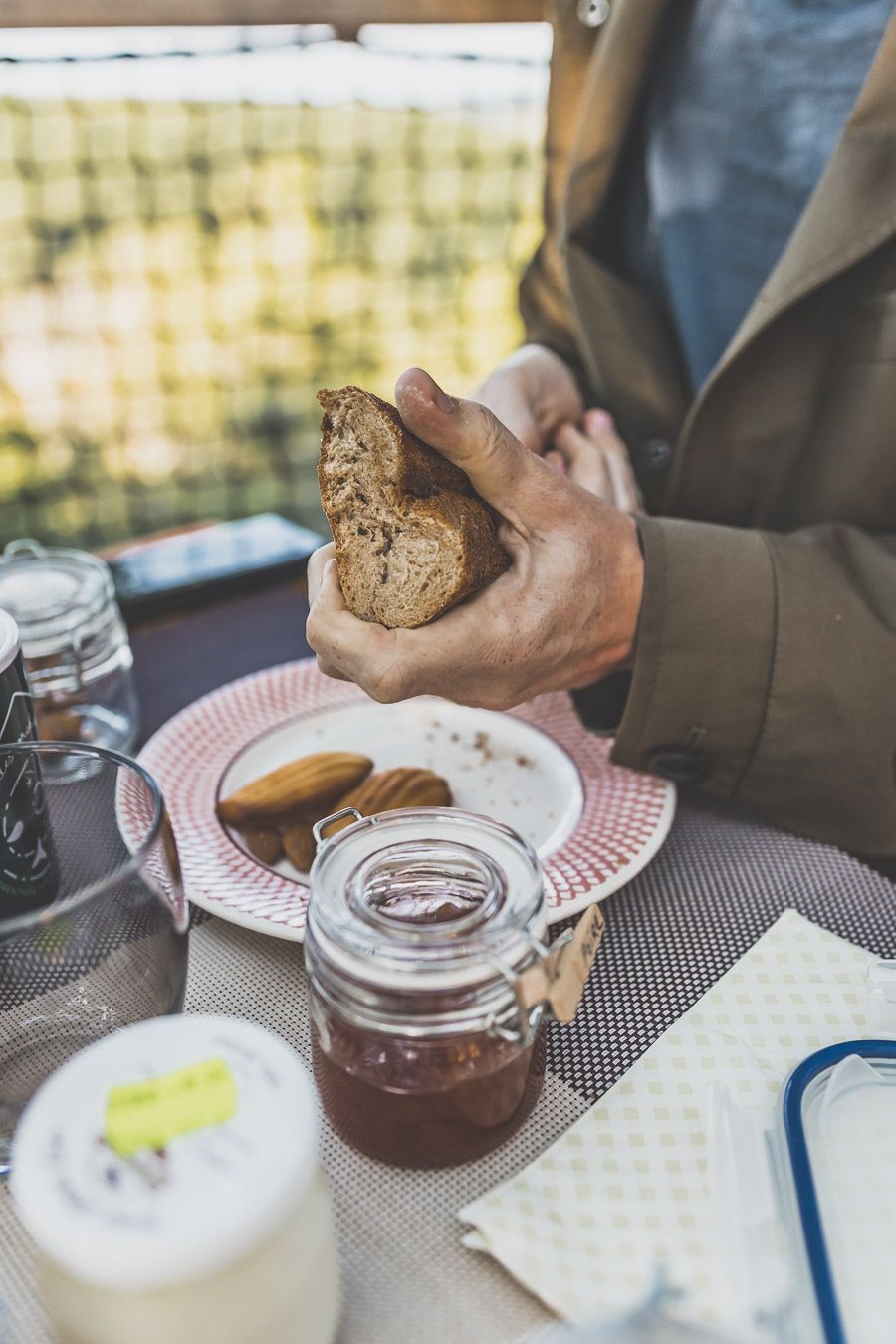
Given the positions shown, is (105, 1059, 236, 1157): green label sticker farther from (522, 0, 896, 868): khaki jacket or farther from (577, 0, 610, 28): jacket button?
(577, 0, 610, 28): jacket button

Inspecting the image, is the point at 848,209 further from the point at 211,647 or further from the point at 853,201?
the point at 211,647

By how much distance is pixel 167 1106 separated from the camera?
0.49 metres

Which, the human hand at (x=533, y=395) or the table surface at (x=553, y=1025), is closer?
the table surface at (x=553, y=1025)

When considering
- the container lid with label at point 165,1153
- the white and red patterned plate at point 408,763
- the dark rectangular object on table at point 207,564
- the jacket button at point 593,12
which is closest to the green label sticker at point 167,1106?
the container lid with label at point 165,1153

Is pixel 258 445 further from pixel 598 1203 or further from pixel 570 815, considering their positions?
pixel 598 1203

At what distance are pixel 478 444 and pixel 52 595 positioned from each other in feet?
1.98

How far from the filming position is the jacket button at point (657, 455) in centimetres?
144

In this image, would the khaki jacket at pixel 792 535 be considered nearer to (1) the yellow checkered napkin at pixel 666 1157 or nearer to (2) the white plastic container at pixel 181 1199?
(1) the yellow checkered napkin at pixel 666 1157

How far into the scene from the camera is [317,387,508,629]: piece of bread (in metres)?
0.86

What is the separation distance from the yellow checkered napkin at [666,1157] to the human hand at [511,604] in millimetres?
309

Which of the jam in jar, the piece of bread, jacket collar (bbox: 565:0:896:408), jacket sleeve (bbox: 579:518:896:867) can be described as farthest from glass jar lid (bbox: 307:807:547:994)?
jacket collar (bbox: 565:0:896:408)

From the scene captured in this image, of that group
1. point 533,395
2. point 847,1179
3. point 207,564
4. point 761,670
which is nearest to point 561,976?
point 847,1179

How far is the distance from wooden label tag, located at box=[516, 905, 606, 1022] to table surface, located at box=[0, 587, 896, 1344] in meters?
0.14

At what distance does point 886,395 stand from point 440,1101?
0.90 metres
